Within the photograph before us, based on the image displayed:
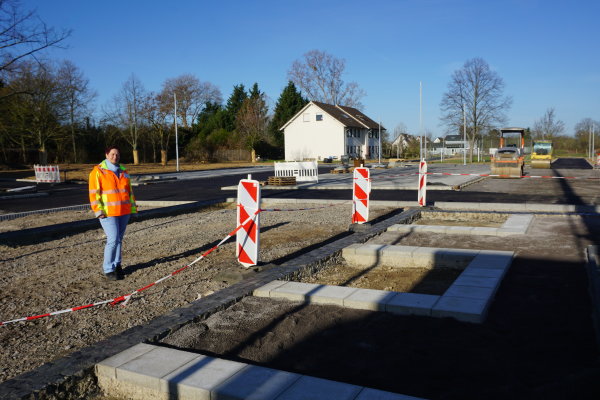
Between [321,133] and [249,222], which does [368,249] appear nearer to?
[249,222]

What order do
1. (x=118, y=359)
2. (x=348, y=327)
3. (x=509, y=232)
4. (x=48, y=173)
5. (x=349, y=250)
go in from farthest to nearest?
(x=48, y=173) → (x=509, y=232) → (x=349, y=250) → (x=348, y=327) → (x=118, y=359)

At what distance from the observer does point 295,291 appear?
204 inches

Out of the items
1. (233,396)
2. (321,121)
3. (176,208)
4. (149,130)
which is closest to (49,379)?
(233,396)

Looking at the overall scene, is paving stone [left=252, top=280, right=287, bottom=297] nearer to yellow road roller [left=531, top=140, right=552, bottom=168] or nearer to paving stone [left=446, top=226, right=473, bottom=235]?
paving stone [left=446, top=226, right=473, bottom=235]

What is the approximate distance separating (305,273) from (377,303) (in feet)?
6.05

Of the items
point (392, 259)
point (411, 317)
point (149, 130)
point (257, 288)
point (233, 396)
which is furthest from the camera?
point (149, 130)

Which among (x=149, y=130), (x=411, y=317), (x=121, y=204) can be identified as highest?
(x=149, y=130)

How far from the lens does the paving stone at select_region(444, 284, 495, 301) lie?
484 cm

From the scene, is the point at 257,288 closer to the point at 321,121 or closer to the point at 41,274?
the point at 41,274

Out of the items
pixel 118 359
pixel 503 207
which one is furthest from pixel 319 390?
pixel 503 207

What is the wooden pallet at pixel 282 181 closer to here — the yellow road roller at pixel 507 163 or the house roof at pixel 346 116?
the yellow road roller at pixel 507 163

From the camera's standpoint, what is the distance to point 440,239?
8.47 metres

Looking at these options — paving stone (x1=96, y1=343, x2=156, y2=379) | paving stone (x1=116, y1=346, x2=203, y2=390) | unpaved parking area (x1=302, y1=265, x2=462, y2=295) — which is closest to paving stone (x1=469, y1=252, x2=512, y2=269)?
unpaved parking area (x1=302, y1=265, x2=462, y2=295)

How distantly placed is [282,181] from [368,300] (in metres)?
16.5
